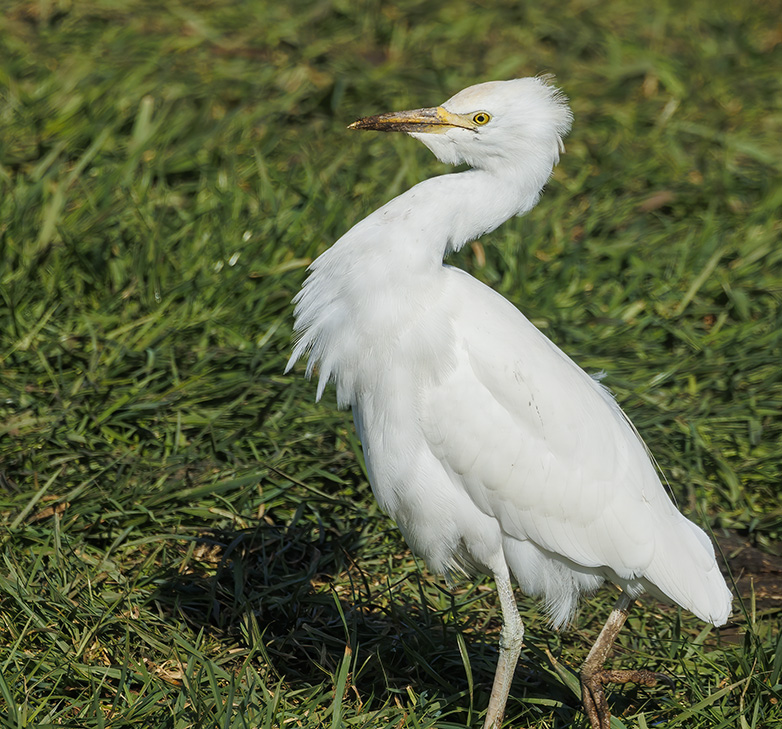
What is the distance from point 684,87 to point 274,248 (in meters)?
3.64

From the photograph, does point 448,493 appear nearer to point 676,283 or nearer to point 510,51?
point 676,283

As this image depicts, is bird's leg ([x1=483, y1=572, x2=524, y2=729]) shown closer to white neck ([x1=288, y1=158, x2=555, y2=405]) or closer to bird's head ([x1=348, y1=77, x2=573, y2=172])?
white neck ([x1=288, y1=158, x2=555, y2=405])

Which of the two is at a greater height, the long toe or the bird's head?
Result: the bird's head

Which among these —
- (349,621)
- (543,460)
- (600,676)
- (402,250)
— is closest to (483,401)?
(543,460)

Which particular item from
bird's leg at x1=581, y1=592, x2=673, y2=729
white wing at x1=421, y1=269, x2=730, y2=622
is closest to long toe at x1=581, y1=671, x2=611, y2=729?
bird's leg at x1=581, y1=592, x2=673, y2=729

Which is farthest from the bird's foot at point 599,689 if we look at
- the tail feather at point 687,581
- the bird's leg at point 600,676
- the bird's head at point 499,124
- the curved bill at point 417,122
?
the curved bill at point 417,122

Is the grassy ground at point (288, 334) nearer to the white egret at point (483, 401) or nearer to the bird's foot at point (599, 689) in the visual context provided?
the bird's foot at point (599, 689)

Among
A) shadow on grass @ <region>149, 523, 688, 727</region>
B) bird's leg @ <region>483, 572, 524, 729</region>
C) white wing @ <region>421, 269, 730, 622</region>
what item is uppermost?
white wing @ <region>421, 269, 730, 622</region>

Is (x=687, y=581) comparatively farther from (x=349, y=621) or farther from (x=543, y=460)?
(x=349, y=621)

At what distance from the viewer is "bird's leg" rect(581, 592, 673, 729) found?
10.7 feet

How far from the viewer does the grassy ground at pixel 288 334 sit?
350cm

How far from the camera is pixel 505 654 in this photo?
10.9 feet

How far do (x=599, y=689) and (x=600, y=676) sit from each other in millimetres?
39

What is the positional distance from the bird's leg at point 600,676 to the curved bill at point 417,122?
1.62m
